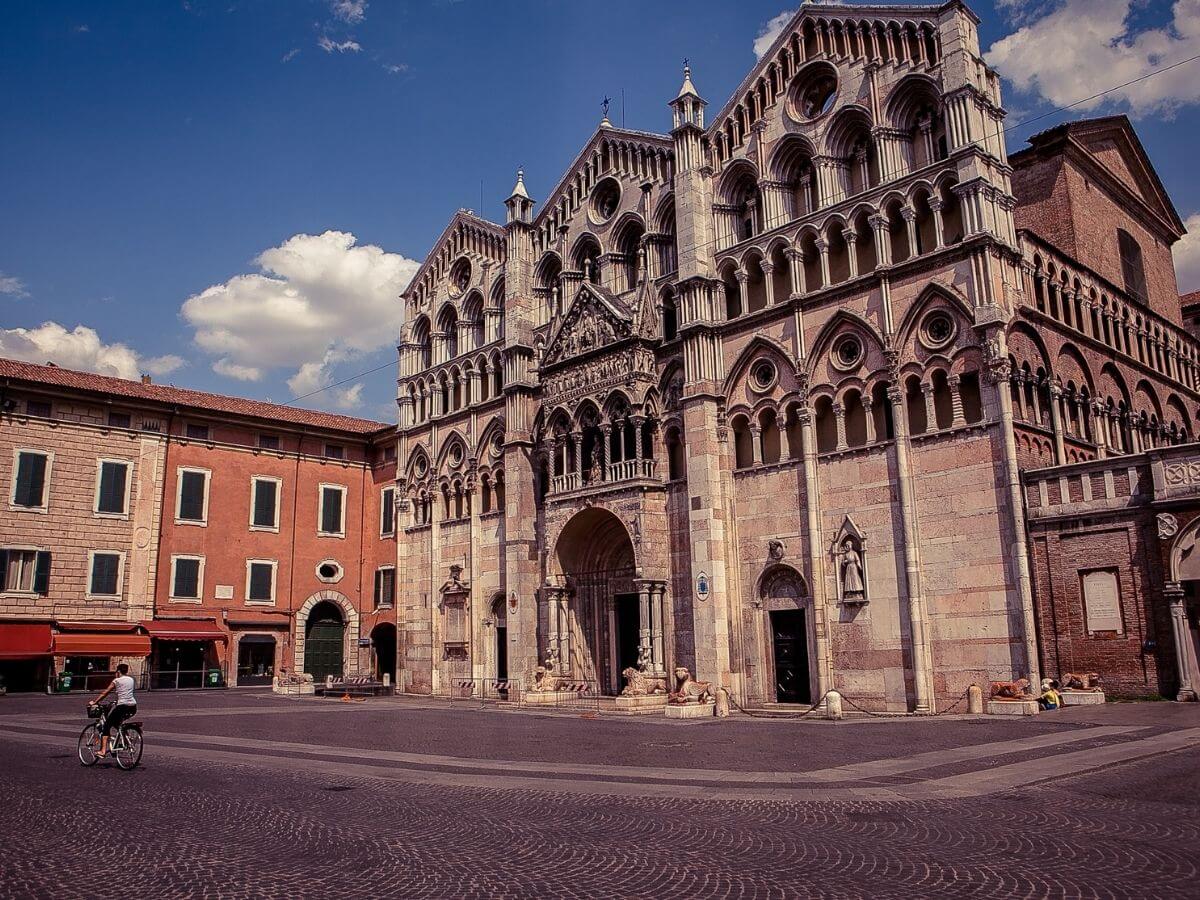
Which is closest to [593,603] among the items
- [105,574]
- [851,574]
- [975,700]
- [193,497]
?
[851,574]

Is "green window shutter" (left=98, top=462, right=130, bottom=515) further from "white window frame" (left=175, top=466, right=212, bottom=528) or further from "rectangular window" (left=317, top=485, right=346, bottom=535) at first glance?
"rectangular window" (left=317, top=485, right=346, bottom=535)

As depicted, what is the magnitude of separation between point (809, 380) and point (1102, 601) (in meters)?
10.4

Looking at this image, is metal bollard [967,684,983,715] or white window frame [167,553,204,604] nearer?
metal bollard [967,684,983,715]

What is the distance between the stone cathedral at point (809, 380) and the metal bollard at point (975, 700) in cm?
94

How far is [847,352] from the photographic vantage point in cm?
2919

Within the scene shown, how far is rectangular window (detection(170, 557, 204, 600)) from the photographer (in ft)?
145

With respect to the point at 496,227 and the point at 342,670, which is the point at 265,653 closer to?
the point at 342,670

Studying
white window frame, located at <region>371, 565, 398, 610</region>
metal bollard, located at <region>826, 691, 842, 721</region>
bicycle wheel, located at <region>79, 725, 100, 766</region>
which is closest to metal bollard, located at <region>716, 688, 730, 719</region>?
metal bollard, located at <region>826, 691, 842, 721</region>

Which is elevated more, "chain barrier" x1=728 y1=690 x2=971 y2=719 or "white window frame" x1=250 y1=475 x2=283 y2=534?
"white window frame" x1=250 y1=475 x2=283 y2=534

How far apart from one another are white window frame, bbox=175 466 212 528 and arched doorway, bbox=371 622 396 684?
33.8ft

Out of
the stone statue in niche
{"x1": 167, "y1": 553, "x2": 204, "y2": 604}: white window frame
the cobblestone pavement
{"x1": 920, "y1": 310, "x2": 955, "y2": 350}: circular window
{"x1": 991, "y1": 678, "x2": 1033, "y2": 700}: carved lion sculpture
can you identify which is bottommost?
the cobblestone pavement

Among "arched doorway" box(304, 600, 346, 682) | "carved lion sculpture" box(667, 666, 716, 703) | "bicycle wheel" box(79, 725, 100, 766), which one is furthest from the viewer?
"arched doorway" box(304, 600, 346, 682)

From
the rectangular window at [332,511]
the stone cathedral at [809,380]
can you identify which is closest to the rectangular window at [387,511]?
the rectangular window at [332,511]

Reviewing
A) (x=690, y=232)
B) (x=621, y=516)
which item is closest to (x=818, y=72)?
(x=690, y=232)
